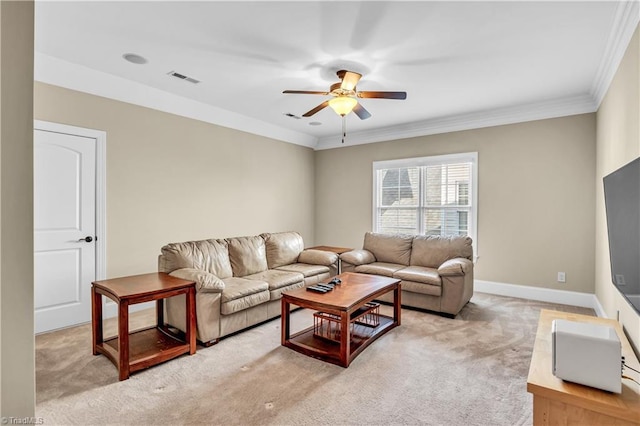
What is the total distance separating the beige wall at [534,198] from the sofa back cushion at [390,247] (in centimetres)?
121

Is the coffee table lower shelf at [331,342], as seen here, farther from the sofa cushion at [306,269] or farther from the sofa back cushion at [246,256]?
the sofa back cushion at [246,256]

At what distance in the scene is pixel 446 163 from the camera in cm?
529

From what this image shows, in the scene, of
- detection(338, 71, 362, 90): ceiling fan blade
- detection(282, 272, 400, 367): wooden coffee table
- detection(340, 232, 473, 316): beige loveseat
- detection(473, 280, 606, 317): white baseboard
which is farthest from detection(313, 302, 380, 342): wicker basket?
detection(473, 280, 606, 317): white baseboard

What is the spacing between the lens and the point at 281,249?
4.55 m

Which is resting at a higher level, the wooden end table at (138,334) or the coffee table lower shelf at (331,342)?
the wooden end table at (138,334)

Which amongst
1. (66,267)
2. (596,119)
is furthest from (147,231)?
(596,119)

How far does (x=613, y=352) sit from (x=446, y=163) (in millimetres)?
4151

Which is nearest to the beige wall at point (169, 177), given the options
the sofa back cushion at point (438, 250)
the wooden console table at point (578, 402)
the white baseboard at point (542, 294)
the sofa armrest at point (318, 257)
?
the sofa armrest at point (318, 257)

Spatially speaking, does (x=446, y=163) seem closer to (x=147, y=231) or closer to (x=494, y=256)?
(x=494, y=256)

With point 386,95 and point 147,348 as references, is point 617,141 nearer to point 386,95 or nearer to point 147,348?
point 386,95

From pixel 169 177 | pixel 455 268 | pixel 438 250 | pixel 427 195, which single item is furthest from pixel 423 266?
pixel 169 177

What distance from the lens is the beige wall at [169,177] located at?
371 cm

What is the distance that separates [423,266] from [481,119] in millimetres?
2396

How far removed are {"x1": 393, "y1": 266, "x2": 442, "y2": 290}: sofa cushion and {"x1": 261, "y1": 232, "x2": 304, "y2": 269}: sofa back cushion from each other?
4.84 ft
